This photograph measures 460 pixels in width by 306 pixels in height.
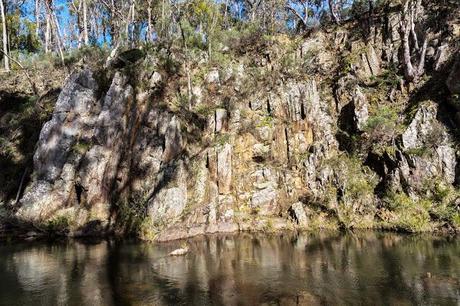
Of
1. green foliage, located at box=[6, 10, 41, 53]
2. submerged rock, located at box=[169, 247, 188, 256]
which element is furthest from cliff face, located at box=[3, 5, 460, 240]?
green foliage, located at box=[6, 10, 41, 53]

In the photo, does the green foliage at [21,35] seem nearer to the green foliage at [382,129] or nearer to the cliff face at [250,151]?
the cliff face at [250,151]

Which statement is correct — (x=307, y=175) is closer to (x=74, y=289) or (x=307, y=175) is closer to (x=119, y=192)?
(x=119, y=192)

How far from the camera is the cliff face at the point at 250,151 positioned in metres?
37.7

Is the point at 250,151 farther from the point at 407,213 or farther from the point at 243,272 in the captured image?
the point at 243,272

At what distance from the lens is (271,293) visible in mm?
19594

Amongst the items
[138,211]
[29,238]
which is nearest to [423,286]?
[138,211]

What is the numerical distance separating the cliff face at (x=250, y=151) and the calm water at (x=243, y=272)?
16.2 feet

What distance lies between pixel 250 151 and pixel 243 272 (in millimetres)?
21628

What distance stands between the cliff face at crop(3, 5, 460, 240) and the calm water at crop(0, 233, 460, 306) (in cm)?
493

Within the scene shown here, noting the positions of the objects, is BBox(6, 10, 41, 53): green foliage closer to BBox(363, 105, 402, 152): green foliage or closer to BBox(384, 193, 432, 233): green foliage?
BBox(363, 105, 402, 152): green foliage

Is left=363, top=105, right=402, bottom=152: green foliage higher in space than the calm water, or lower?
higher

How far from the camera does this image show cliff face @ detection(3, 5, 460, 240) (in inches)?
1485

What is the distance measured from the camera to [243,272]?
23750 mm

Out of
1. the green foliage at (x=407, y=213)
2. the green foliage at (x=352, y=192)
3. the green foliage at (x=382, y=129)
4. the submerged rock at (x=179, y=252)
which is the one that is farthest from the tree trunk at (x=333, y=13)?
the submerged rock at (x=179, y=252)
